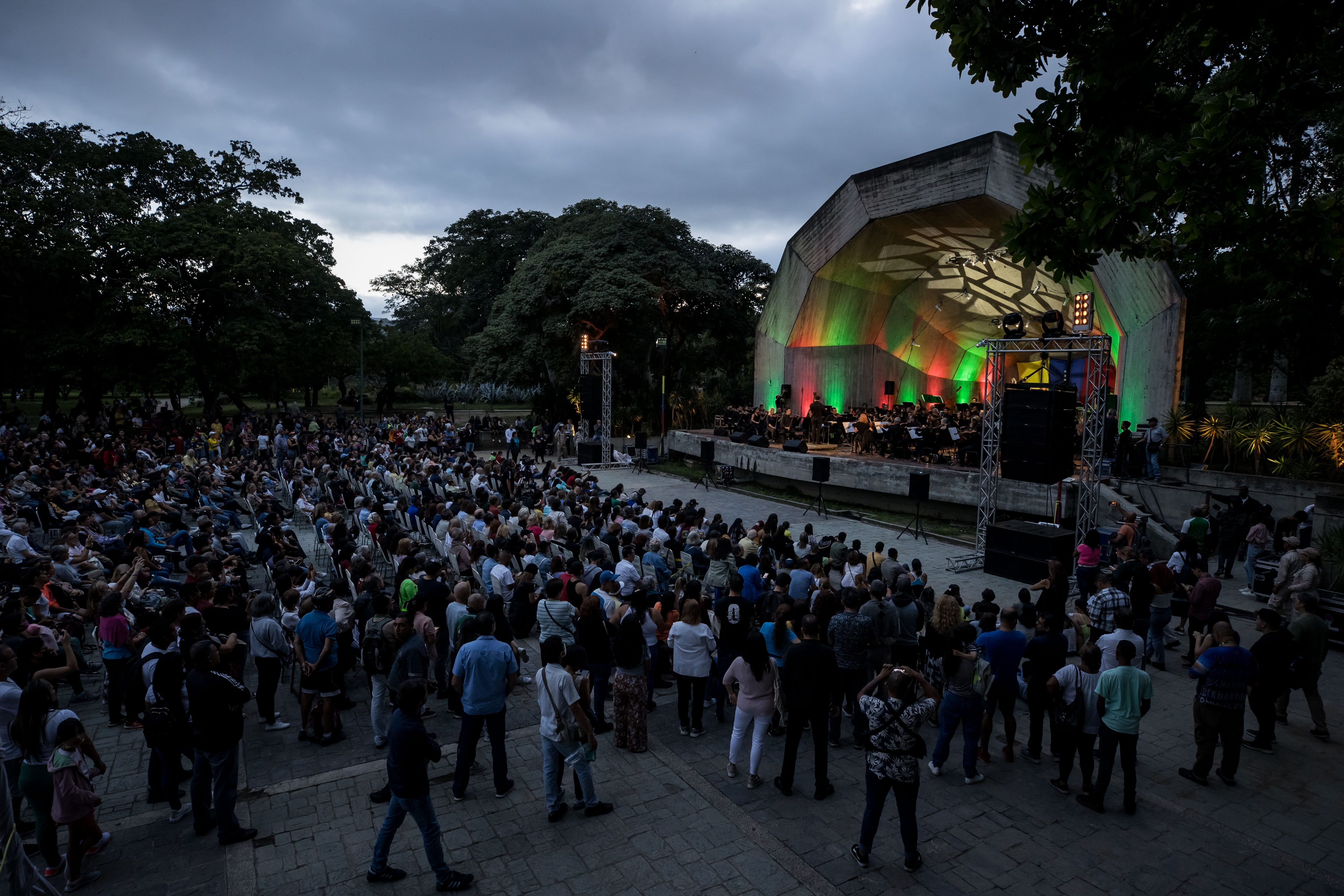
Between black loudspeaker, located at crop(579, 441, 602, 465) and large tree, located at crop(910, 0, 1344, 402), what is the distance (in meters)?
20.2

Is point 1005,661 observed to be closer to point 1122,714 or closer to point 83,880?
point 1122,714

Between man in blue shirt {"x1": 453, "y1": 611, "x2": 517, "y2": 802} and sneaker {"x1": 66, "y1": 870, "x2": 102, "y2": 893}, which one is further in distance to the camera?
man in blue shirt {"x1": 453, "y1": 611, "x2": 517, "y2": 802}

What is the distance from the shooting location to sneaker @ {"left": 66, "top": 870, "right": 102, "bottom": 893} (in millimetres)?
4242

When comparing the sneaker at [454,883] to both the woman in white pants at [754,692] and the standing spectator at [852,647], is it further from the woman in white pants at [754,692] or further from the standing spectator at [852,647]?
the standing spectator at [852,647]

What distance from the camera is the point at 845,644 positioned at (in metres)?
5.97

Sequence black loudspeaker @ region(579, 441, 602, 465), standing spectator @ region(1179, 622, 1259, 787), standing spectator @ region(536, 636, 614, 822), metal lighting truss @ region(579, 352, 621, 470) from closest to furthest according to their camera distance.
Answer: standing spectator @ region(536, 636, 614, 822), standing spectator @ region(1179, 622, 1259, 787), black loudspeaker @ region(579, 441, 602, 465), metal lighting truss @ region(579, 352, 621, 470)

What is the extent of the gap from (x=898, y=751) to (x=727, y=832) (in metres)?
1.43

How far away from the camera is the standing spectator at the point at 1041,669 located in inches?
218

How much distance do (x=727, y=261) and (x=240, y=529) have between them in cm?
2438

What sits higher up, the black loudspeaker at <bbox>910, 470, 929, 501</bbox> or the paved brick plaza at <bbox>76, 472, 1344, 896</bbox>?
the black loudspeaker at <bbox>910, 470, 929, 501</bbox>

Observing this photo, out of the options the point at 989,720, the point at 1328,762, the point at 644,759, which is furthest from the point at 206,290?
the point at 1328,762

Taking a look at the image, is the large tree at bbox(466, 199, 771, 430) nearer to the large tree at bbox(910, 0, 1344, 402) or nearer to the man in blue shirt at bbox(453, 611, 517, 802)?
the large tree at bbox(910, 0, 1344, 402)

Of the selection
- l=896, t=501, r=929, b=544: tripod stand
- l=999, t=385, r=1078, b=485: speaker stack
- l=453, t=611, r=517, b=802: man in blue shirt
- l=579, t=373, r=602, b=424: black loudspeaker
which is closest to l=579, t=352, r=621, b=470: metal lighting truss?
l=579, t=373, r=602, b=424: black loudspeaker

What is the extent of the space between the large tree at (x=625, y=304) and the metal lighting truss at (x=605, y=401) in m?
2.15
